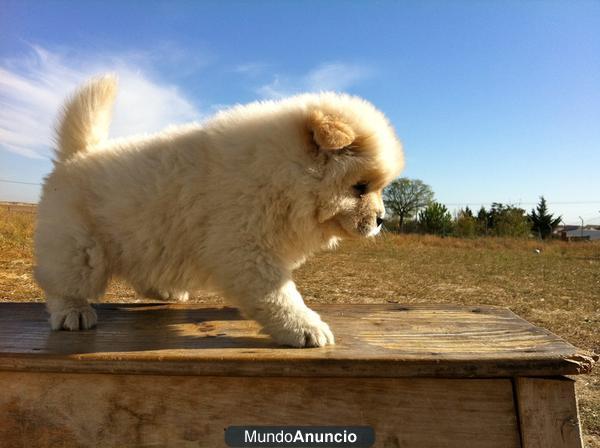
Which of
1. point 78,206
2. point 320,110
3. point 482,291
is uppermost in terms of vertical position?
point 320,110

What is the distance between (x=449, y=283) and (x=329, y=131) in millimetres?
8522

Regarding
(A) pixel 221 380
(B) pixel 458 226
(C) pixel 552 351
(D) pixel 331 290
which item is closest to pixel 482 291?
(D) pixel 331 290

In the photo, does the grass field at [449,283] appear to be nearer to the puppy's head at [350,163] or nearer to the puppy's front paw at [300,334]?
the puppy's head at [350,163]

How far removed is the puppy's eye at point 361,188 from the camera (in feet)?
6.54

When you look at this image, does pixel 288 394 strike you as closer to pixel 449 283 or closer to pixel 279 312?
pixel 279 312

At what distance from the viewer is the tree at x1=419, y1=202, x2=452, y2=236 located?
86.4 feet

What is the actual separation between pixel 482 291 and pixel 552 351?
7.54 metres

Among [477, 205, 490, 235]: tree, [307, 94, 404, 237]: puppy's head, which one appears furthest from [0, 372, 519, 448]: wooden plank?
[477, 205, 490, 235]: tree

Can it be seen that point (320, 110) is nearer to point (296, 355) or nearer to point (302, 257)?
point (302, 257)

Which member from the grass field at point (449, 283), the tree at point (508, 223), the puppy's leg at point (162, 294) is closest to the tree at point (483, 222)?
the tree at point (508, 223)

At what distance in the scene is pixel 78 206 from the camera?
2.22m

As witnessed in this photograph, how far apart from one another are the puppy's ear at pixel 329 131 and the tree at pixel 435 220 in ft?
83.1

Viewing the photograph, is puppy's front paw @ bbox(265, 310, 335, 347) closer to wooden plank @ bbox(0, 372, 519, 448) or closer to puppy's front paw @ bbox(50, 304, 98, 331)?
wooden plank @ bbox(0, 372, 519, 448)

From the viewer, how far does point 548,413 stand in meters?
1.64
